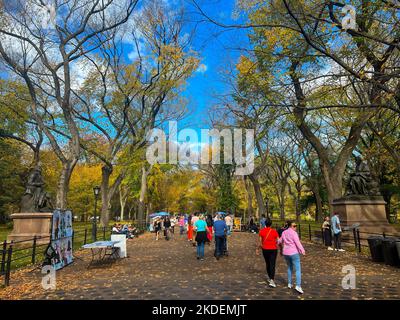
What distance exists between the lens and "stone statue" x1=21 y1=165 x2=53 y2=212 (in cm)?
1762

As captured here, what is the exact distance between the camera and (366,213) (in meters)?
17.3

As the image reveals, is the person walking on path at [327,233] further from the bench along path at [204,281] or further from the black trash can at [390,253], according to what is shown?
the black trash can at [390,253]

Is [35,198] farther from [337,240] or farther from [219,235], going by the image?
[337,240]

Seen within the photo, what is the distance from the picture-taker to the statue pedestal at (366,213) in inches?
675

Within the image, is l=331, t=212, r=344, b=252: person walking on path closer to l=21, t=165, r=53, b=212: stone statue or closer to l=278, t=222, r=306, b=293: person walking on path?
l=278, t=222, r=306, b=293: person walking on path

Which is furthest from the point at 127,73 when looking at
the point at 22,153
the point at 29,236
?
the point at 22,153

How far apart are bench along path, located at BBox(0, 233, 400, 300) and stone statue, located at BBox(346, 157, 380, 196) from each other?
6465mm

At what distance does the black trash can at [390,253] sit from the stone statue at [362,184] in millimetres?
7410

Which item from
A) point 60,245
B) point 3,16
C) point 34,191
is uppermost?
point 3,16

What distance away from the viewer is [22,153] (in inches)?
1700
